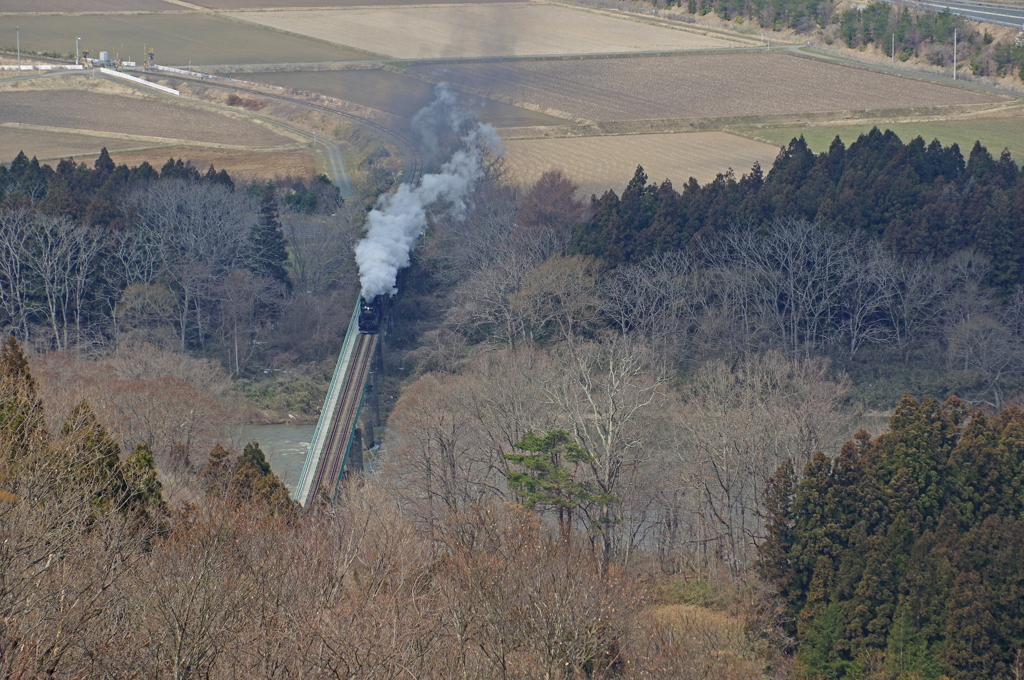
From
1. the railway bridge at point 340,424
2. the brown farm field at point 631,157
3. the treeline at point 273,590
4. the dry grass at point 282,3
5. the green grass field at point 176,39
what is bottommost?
the railway bridge at point 340,424

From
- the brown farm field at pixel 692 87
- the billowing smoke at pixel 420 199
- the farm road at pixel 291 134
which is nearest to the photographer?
the billowing smoke at pixel 420 199

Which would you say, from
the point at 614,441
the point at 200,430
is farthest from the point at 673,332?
the point at 200,430

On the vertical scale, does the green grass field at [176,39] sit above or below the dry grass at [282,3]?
below

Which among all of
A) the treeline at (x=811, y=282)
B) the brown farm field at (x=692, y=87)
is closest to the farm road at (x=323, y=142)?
the brown farm field at (x=692, y=87)

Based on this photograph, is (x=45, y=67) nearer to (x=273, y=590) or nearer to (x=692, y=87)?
(x=692, y=87)

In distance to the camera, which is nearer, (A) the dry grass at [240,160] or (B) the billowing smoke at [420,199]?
(B) the billowing smoke at [420,199]

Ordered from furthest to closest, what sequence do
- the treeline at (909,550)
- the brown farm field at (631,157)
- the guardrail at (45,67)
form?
the guardrail at (45,67), the brown farm field at (631,157), the treeline at (909,550)

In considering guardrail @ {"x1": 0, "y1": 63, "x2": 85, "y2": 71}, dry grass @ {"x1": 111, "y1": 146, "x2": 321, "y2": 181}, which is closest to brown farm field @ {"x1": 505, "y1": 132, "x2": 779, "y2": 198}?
dry grass @ {"x1": 111, "y1": 146, "x2": 321, "y2": 181}

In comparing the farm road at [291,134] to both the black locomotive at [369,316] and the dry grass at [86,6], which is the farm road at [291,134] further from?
the black locomotive at [369,316]
